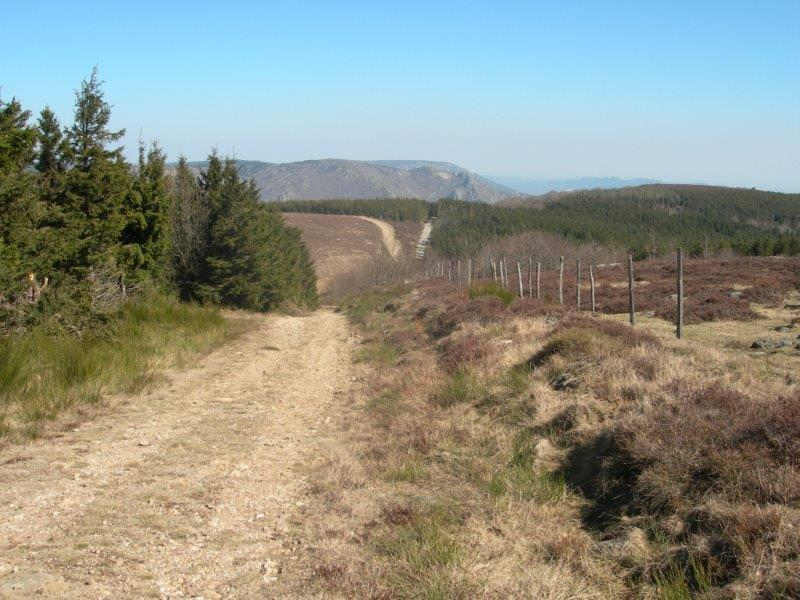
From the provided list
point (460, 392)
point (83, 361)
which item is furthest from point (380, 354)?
point (83, 361)

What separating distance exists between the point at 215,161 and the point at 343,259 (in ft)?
248

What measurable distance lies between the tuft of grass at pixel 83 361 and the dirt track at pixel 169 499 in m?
0.45

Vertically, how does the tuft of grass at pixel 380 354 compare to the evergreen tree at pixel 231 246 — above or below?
below

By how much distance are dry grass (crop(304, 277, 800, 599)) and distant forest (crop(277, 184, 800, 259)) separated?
2786 inches

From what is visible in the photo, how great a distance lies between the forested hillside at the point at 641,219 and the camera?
106 m

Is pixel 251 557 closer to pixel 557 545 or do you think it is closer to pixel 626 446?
pixel 557 545

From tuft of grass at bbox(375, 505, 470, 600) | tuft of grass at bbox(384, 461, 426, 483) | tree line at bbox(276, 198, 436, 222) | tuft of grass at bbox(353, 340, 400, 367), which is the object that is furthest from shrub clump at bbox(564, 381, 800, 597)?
tree line at bbox(276, 198, 436, 222)

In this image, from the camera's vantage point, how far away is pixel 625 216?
5276 inches

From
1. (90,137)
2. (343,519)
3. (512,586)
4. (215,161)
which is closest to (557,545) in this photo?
→ (512,586)

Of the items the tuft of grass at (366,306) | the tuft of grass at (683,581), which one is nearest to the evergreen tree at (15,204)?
the tuft of grass at (683,581)

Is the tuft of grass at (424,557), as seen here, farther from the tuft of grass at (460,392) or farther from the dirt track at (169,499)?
the tuft of grass at (460,392)

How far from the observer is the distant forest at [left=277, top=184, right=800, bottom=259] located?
105m

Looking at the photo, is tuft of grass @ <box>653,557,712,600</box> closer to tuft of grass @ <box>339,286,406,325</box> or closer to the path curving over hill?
tuft of grass @ <box>339,286,406,325</box>

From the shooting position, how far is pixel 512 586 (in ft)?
14.0
